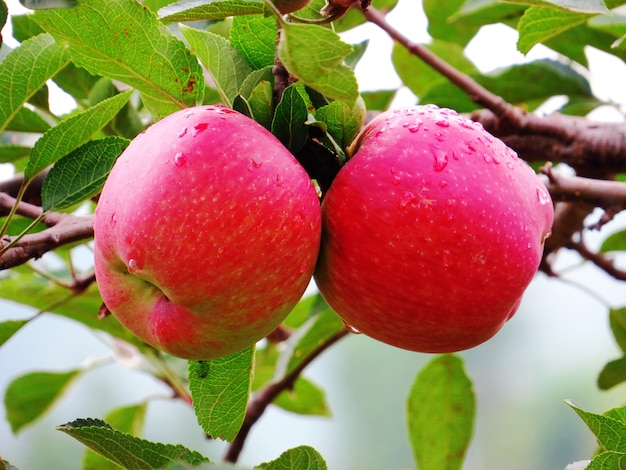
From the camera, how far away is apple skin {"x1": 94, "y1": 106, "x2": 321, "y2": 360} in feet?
1.67

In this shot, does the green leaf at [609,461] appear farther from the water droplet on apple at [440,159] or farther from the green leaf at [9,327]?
the green leaf at [9,327]

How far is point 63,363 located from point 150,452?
11.7 ft

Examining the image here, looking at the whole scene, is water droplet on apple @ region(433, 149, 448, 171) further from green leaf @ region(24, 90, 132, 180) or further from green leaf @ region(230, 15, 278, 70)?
green leaf @ region(24, 90, 132, 180)

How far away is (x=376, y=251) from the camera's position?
1.84 ft

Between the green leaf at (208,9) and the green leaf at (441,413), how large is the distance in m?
0.78

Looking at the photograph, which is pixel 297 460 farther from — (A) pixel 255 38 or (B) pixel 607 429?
(A) pixel 255 38

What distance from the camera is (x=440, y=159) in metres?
0.57

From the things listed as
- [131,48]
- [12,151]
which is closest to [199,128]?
[131,48]

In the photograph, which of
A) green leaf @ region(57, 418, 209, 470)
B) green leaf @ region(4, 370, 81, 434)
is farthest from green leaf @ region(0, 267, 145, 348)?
green leaf @ region(57, 418, 209, 470)

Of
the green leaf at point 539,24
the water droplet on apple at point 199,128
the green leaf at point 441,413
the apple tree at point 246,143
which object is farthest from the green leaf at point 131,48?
the green leaf at point 441,413

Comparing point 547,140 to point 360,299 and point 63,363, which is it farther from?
point 63,363

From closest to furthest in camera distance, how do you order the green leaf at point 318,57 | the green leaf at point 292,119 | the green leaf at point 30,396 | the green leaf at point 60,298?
the green leaf at point 318,57
the green leaf at point 292,119
the green leaf at point 60,298
the green leaf at point 30,396

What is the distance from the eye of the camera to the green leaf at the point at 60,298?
46.4 inches

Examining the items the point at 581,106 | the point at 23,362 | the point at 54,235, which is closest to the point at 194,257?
the point at 54,235
